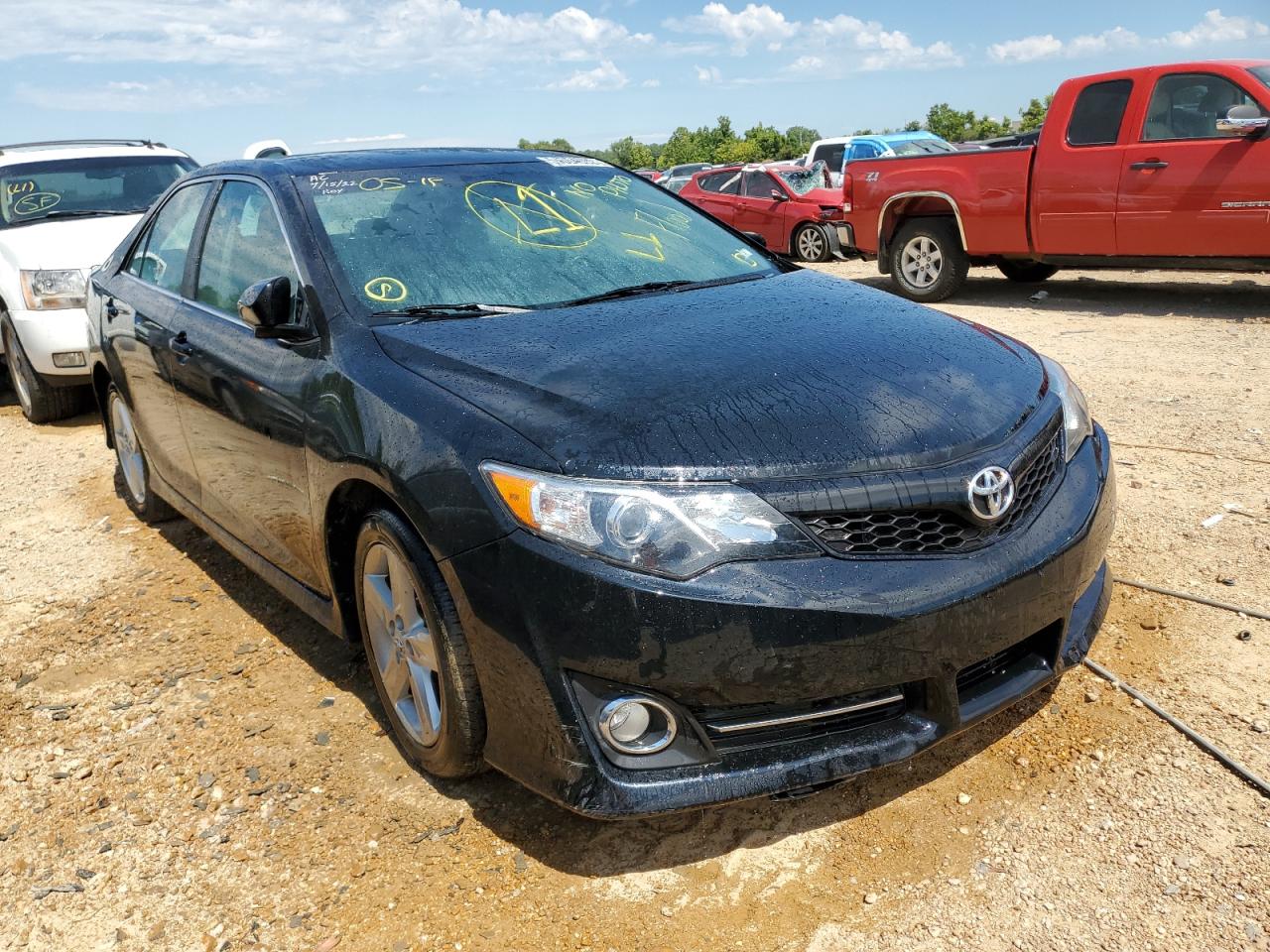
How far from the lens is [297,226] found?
3258 millimetres

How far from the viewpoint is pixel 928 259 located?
10.3 meters

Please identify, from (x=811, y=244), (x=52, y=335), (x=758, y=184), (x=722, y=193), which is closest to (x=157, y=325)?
(x=52, y=335)

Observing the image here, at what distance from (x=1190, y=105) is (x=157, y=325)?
800cm

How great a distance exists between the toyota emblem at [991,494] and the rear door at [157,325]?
2.95m

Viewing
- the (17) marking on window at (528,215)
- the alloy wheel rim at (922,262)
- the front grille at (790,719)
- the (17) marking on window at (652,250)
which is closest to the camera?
the front grille at (790,719)

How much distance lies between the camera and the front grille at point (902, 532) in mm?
2242

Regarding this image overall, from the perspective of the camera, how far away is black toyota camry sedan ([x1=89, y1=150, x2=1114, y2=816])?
220cm

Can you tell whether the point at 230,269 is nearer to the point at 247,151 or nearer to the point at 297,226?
the point at 297,226

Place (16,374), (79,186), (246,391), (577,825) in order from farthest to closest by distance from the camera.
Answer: (79,186)
(16,374)
(246,391)
(577,825)

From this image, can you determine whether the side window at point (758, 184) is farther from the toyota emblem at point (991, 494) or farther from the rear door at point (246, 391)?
the toyota emblem at point (991, 494)

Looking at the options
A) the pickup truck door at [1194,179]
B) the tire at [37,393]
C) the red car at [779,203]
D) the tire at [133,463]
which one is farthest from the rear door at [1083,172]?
the tire at [37,393]

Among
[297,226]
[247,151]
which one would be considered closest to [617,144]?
[247,151]

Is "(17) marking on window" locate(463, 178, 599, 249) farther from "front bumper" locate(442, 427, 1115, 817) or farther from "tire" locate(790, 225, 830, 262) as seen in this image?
"tire" locate(790, 225, 830, 262)

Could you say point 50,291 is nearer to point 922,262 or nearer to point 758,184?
point 922,262
